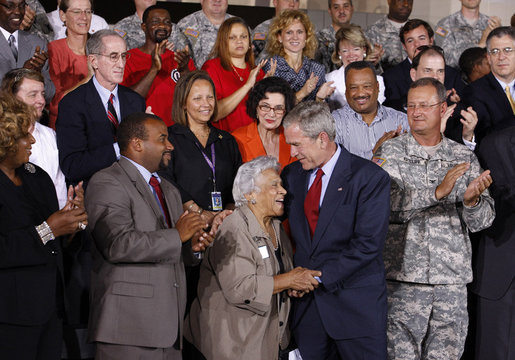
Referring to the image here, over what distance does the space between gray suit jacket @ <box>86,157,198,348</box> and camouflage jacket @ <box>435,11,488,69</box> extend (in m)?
4.63

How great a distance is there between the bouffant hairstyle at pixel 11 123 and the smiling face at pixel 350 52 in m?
3.37

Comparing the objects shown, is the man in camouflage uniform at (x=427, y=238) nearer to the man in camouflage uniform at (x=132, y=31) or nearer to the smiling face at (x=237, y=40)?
the smiling face at (x=237, y=40)

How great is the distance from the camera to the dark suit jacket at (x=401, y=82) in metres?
5.83

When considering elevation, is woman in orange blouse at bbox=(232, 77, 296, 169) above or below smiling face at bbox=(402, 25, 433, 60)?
below

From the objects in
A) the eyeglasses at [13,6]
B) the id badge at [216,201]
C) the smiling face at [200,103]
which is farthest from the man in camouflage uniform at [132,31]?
the id badge at [216,201]

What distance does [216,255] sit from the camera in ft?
11.9

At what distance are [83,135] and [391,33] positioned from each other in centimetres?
409

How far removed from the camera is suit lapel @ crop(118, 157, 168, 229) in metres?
3.30

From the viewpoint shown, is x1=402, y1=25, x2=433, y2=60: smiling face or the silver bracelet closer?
the silver bracelet

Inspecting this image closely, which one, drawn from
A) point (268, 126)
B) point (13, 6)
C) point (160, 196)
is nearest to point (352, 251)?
point (160, 196)

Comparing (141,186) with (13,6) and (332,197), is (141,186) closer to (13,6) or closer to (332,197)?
(332,197)

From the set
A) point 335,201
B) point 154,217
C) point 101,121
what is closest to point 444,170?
point 335,201

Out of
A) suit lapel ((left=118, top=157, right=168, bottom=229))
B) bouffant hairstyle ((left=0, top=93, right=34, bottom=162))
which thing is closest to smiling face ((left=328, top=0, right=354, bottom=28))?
suit lapel ((left=118, top=157, right=168, bottom=229))

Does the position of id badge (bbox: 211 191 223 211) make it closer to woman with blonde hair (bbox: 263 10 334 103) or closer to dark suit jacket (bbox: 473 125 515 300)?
woman with blonde hair (bbox: 263 10 334 103)
